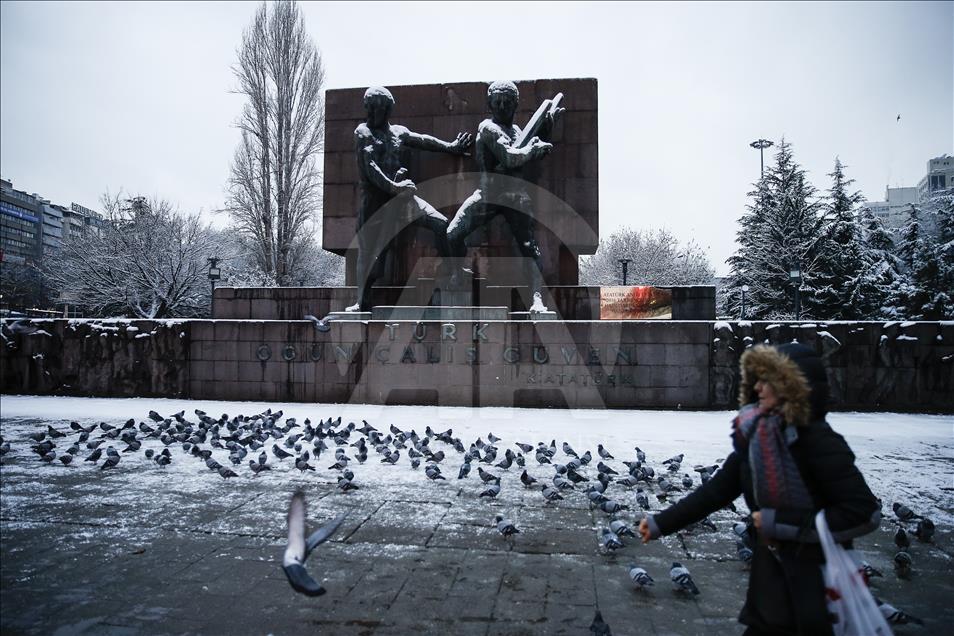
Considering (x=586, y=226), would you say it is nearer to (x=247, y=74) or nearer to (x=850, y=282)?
(x=850, y=282)

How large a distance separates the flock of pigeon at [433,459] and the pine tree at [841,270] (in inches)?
1070

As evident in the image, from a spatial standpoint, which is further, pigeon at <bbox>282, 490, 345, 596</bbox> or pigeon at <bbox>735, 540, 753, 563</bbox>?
pigeon at <bbox>735, 540, 753, 563</bbox>

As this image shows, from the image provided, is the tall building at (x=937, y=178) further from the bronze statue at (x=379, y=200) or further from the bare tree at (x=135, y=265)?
the bare tree at (x=135, y=265)

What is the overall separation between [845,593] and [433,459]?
4749 millimetres

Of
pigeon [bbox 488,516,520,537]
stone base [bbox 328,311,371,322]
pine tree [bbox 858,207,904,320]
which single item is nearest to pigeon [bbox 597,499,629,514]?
pigeon [bbox 488,516,520,537]

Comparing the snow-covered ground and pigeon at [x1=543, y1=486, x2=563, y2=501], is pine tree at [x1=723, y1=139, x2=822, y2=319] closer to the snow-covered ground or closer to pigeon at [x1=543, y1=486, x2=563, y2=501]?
the snow-covered ground

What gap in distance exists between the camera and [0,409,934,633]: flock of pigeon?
412 cm

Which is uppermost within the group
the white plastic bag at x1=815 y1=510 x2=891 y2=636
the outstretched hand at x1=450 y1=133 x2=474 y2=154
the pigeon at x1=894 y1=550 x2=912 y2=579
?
the outstretched hand at x1=450 y1=133 x2=474 y2=154

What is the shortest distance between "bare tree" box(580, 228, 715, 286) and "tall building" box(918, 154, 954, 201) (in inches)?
713

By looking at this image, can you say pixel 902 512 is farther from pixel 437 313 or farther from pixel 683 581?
pixel 437 313

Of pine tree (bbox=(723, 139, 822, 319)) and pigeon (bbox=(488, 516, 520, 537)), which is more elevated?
pine tree (bbox=(723, 139, 822, 319))

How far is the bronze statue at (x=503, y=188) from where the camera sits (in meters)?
11.4

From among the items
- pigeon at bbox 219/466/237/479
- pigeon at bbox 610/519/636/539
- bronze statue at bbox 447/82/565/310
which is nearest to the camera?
pigeon at bbox 610/519/636/539

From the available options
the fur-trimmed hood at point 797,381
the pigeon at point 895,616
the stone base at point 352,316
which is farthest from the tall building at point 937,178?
the fur-trimmed hood at point 797,381
